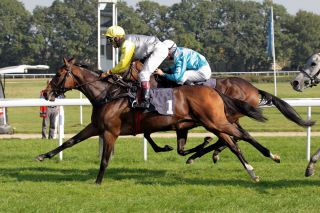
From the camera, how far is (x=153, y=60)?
24.7 feet

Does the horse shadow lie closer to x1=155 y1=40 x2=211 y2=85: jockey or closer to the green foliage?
x1=155 y1=40 x2=211 y2=85: jockey

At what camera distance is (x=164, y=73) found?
7891 millimetres

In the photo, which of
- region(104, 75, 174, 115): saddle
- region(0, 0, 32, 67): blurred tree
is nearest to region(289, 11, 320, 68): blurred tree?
region(0, 0, 32, 67): blurred tree

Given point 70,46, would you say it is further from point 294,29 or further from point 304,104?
point 304,104

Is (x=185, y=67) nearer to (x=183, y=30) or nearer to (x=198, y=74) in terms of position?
(x=198, y=74)

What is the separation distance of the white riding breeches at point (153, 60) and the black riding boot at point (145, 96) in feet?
0.23

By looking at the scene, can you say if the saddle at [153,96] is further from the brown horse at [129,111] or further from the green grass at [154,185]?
the green grass at [154,185]

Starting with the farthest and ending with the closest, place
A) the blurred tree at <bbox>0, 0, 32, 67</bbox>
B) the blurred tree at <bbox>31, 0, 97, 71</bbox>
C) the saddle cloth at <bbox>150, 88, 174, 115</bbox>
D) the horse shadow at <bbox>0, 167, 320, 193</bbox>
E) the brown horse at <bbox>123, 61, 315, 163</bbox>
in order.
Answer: the blurred tree at <bbox>31, 0, 97, 71</bbox>, the blurred tree at <bbox>0, 0, 32, 67</bbox>, the brown horse at <bbox>123, 61, 315, 163</bbox>, the saddle cloth at <bbox>150, 88, 174, 115</bbox>, the horse shadow at <bbox>0, 167, 320, 193</bbox>

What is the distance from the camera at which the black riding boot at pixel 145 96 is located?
24.3 ft

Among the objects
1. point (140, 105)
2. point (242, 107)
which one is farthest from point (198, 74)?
point (140, 105)

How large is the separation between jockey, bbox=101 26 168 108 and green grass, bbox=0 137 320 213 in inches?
45.7

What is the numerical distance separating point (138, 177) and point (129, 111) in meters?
1.01

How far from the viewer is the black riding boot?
741 cm

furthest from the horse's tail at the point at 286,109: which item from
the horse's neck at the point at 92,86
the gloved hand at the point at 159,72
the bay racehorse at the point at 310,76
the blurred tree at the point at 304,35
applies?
the blurred tree at the point at 304,35
